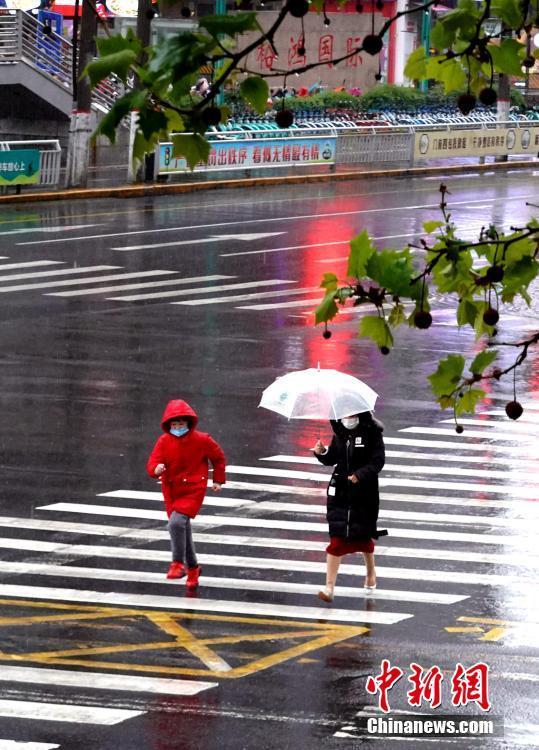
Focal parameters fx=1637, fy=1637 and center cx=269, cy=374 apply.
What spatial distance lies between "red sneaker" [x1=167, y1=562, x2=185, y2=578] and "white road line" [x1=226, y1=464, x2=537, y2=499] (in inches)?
131

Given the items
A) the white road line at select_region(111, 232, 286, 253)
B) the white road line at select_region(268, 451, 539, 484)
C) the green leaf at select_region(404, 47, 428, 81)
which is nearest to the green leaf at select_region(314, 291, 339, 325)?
the green leaf at select_region(404, 47, 428, 81)

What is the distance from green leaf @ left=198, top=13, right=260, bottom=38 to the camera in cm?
388

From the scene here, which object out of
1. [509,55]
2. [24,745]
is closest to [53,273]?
[24,745]

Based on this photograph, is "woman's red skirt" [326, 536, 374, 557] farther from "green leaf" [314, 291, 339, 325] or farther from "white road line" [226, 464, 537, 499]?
"green leaf" [314, 291, 339, 325]

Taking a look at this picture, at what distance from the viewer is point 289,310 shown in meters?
24.8

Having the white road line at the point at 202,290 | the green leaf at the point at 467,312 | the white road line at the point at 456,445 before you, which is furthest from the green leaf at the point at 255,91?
the white road line at the point at 202,290

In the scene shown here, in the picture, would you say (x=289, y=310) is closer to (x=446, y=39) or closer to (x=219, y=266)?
(x=219, y=266)

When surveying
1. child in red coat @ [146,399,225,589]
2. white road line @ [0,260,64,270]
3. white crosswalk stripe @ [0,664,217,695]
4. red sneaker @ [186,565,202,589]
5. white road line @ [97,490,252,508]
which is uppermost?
white road line @ [0,260,64,270]

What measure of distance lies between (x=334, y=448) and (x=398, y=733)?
3.35 meters

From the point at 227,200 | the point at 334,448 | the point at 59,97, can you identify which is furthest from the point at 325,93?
the point at 334,448

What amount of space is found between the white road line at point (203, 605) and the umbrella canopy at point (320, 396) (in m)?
1.46

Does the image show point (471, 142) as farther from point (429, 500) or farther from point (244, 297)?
point (429, 500)

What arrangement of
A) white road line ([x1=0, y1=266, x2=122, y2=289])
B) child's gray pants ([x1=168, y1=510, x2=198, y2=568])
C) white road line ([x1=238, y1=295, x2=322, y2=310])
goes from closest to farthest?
1. child's gray pants ([x1=168, y1=510, x2=198, y2=568])
2. white road line ([x1=238, y1=295, x2=322, y2=310])
3. white road line ([x1=0, y1=266, x2=122, y2=289])

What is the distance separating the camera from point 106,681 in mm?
8984
